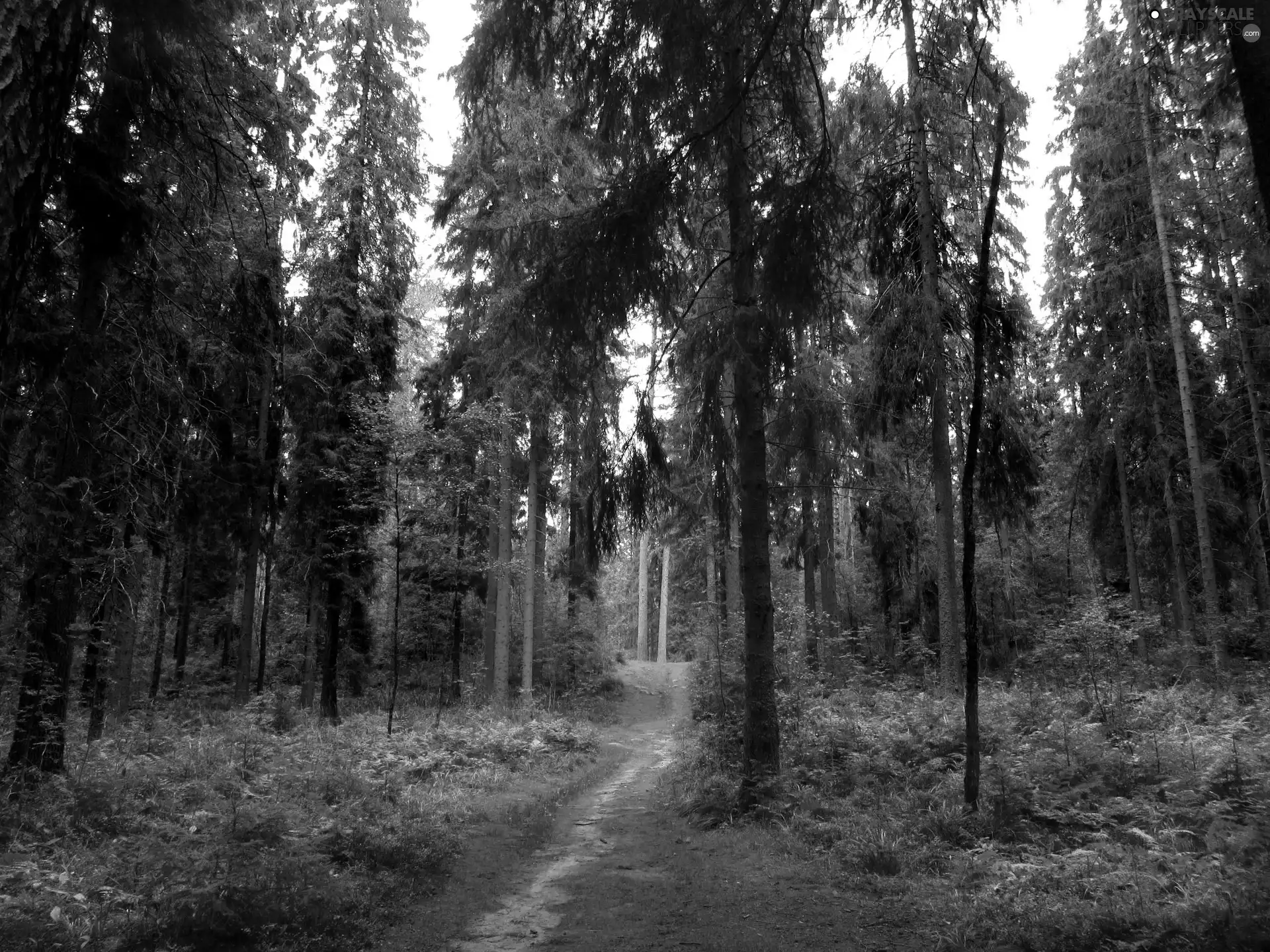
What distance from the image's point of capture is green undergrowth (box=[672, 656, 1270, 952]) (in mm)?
4555

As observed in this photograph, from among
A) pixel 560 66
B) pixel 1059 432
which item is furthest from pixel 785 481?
pixel 1059 432

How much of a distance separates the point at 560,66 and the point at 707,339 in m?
3.62

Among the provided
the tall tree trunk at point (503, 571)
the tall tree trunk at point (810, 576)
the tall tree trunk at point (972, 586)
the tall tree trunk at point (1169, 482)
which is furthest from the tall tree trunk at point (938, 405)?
the tall tree trunk at point (503, 571)

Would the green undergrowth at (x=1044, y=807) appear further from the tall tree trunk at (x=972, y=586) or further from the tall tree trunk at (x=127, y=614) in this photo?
the tall tree trunk at (x=127, y=614)

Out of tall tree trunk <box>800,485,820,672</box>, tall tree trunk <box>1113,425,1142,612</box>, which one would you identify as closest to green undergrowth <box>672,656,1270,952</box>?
tall tree trunk <box>800,485,820,672</box>

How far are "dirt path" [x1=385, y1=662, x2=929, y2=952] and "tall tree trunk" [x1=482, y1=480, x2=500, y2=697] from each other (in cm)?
1028

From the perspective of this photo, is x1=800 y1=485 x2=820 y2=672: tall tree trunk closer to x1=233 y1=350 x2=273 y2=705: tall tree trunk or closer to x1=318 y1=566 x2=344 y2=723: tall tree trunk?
x1=318 y1=566 x2=344 y2=723: tall tree trunk

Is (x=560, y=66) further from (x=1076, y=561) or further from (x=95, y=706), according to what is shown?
(x=1076, y=561)

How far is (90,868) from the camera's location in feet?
18.6

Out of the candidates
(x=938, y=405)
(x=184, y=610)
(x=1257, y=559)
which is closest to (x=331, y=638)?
(x=184, y=610)

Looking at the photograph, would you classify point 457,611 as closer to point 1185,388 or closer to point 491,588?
point 491,588

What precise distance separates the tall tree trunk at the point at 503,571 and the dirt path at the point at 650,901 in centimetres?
914

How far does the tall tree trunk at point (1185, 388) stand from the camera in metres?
13.9

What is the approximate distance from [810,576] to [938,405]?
9.84 metres
